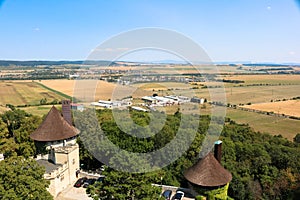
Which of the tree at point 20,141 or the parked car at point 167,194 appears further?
the tree at point 20,141

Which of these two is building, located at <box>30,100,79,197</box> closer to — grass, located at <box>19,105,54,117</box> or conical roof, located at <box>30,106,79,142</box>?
conical roof, located at <box>30,106,79,142</box>

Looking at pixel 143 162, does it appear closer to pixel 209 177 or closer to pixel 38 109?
pixel 209 177

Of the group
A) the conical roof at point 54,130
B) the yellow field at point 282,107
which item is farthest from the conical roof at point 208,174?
the yellow field at point 282,107

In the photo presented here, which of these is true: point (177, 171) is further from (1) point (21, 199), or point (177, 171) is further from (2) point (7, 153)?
(2) point (7, 153)

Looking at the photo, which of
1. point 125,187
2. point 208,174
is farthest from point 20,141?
point 208,174

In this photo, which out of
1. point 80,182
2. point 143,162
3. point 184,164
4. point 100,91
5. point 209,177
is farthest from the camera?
point 100,91

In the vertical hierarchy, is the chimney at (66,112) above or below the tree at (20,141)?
above

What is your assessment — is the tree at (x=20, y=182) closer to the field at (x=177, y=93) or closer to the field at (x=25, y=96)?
the field at (x=177, y=93)
